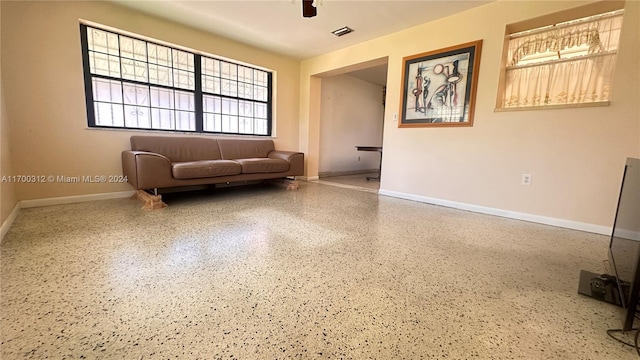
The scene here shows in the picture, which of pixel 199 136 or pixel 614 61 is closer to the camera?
pixel 614 61

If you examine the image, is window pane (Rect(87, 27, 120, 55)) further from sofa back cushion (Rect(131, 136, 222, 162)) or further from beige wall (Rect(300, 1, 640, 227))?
beige wall (Rect(300, 1, 640, 227))

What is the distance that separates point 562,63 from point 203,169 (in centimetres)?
416

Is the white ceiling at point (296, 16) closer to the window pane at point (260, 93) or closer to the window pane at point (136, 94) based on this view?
the window pane at point (260, 93)

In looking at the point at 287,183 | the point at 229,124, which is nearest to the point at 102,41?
the point at 229,124

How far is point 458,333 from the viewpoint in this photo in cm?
100

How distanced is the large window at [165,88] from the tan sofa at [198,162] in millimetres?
364

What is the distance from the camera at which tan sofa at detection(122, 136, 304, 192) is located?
2.70 metres

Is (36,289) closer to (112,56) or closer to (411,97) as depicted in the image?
(112,56)

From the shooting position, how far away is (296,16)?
3.15 m

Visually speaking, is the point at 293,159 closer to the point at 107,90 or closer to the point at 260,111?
the point at 260,111

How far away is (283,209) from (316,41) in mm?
2859

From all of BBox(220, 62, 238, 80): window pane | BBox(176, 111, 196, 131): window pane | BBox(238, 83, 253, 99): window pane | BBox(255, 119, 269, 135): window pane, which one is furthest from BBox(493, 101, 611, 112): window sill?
BBox(176, 111, 196, 131): window pane

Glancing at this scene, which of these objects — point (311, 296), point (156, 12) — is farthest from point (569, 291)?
point (156, 12)

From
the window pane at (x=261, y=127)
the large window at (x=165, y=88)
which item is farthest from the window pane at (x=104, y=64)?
the window pane at (x=261, y=127)
